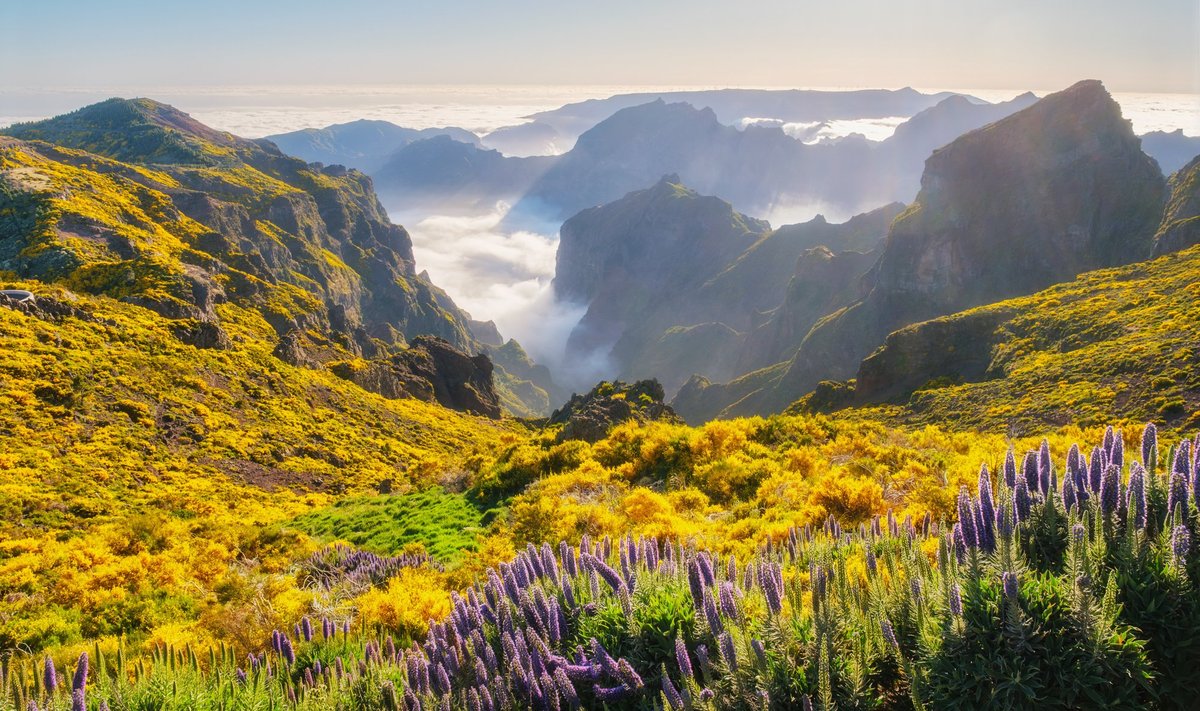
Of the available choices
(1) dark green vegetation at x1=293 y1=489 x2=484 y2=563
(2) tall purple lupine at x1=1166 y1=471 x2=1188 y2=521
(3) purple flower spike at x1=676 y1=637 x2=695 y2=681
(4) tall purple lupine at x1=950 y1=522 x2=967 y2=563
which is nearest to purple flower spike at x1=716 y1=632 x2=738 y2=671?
(3) purple flower spike at x1=676 y1=637 x2=695 y2=681

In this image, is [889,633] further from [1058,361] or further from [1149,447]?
[1058,361]

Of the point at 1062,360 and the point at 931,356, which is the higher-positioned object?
the point at 1062,360

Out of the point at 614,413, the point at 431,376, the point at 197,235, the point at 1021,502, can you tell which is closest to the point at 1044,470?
the point at 1021,502

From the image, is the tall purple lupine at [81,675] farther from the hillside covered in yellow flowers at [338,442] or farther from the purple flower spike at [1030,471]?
the purple flower spike at [1030,471]

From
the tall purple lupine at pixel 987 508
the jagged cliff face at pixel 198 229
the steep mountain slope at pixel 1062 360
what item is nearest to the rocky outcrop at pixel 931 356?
the steep mountain slope at pixel 1062 360

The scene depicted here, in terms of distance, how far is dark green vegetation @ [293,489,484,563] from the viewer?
16.6 meters

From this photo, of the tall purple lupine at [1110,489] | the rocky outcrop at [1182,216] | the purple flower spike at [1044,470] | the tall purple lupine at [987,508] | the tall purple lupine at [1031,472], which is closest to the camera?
the tall purple lupine at [1110,489]

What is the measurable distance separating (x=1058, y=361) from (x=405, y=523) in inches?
1450

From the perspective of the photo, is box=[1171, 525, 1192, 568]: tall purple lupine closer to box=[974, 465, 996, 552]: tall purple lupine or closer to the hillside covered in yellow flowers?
box=[974, 465, 996, 552]: tall purple lupine

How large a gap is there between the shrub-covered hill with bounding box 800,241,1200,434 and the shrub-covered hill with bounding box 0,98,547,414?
169ft

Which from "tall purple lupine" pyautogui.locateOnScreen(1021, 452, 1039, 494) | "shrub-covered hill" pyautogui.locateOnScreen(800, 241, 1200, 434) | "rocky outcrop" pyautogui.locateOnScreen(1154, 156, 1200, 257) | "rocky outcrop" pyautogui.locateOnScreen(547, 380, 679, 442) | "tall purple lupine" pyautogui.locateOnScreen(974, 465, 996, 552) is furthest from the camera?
"rocky outcrop" pyautogui.locateOnScreen(1154, 156, 1200, 257)

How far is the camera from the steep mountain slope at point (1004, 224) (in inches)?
3888

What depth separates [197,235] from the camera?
3147 inches

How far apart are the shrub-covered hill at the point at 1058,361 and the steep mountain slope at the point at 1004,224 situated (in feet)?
169
